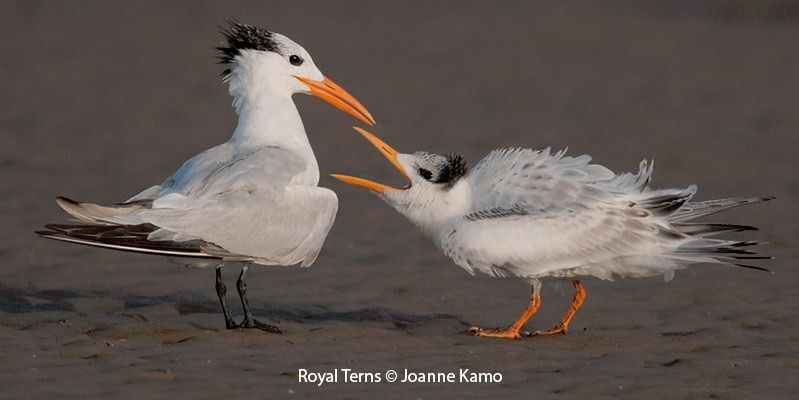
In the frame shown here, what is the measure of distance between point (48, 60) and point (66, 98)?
2.06 metres

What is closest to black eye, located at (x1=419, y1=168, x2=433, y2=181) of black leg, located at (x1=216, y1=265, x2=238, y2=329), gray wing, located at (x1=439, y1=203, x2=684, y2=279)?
gray wing, located at (x1=439, y1=203, x2=684, y2=279)

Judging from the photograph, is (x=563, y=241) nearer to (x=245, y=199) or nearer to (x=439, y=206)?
(x=439, y=206)

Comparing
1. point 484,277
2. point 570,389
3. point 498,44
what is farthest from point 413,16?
point 570,389

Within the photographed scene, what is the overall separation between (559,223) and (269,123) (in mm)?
1656

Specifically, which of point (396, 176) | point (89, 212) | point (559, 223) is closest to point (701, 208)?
point (559, 223)

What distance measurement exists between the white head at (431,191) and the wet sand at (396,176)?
0.57m

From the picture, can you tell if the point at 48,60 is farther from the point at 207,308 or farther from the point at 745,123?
the point at 207,308

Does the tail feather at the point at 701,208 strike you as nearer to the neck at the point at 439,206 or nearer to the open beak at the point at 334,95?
the neck at the point at 439,206

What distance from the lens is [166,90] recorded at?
587 inches

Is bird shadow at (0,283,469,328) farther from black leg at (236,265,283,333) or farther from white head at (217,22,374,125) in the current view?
white head at (217,22,374,125)

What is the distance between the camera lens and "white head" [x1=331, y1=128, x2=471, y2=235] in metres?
7.09

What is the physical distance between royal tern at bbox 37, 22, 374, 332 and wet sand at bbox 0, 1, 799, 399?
420 millimetres

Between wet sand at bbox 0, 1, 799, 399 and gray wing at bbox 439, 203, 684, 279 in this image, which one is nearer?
wet sand at bbox 0, 1, 799, 399

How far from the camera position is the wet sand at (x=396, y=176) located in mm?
5992
